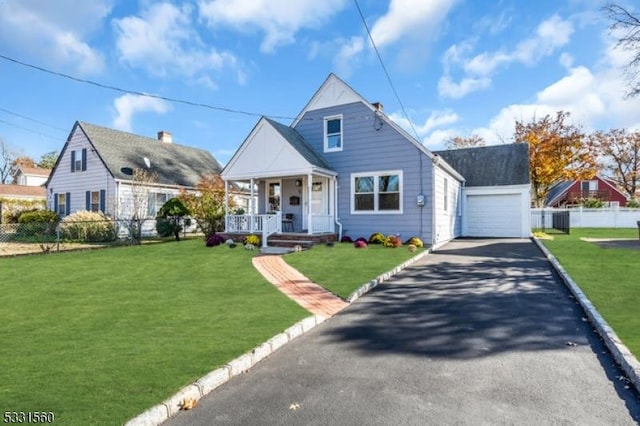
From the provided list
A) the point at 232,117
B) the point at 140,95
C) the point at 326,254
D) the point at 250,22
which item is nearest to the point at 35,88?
the point at 140,95

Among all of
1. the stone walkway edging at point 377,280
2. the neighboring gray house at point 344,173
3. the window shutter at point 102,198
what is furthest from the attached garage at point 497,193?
the window shutter at point 102,198

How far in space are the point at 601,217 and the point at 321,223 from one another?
25164mm

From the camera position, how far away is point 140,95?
14797 millimetres

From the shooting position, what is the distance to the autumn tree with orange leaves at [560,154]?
3316 cm

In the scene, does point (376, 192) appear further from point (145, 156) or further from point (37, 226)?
point (145, 156)

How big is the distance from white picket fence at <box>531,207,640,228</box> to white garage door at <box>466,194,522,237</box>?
9.68 m

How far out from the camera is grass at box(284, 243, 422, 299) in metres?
8.59

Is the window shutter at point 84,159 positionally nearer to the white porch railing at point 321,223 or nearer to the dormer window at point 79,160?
the dormer window at point 79,160

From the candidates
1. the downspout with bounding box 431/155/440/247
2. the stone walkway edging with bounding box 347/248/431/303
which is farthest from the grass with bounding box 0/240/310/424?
the downspout with bounding box 431/155/440/247

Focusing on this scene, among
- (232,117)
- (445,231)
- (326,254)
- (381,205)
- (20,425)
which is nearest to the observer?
(20,425)

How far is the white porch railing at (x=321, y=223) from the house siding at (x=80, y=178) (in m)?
13.5

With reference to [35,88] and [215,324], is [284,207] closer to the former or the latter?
[215,324]

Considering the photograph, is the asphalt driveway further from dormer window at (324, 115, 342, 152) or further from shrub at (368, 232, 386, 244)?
dormer window at (324, 115, 342, 152)

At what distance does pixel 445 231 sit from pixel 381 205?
11.3 ft
